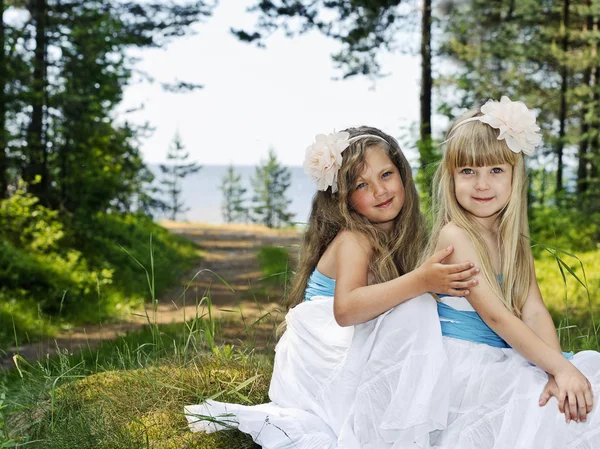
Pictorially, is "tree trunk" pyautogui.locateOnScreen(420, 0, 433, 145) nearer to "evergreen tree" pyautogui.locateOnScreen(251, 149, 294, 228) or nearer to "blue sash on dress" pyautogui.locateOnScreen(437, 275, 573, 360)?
"blue sash on dress" pyautogui.locateOnScreen(437, 275, 573, 360)

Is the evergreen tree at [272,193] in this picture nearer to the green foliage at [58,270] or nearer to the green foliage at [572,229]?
the green foliage at [572,229]

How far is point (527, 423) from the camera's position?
2174mm

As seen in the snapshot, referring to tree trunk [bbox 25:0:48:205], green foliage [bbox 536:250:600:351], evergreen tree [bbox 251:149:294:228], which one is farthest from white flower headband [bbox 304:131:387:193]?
evergreen tree [bbox 251:149:294:228]

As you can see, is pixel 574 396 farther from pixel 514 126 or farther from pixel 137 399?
pixel 137 399

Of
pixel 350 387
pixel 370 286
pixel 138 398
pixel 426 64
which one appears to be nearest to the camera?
pixel 370 286

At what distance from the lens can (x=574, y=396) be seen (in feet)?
6.95

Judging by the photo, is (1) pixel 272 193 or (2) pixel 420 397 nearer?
(2) pixel 420 397

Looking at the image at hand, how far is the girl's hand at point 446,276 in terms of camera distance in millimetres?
2197

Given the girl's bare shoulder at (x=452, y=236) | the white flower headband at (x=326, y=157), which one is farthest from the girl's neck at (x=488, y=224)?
the white flower headband at (x=326, y=157)

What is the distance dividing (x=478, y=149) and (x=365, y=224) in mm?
502

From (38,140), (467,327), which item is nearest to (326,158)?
(467,327)

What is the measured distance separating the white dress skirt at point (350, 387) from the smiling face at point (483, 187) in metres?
0.38

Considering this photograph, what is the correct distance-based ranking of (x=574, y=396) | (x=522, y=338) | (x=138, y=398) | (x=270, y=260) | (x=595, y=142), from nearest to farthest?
1. (x=574, y=396)
2. (x=522, y=338)
3. (x=138, y=398)
4. (x=270, y=260)
5. (x=595, y=142)

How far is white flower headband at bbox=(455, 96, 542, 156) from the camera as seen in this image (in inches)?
94.1
